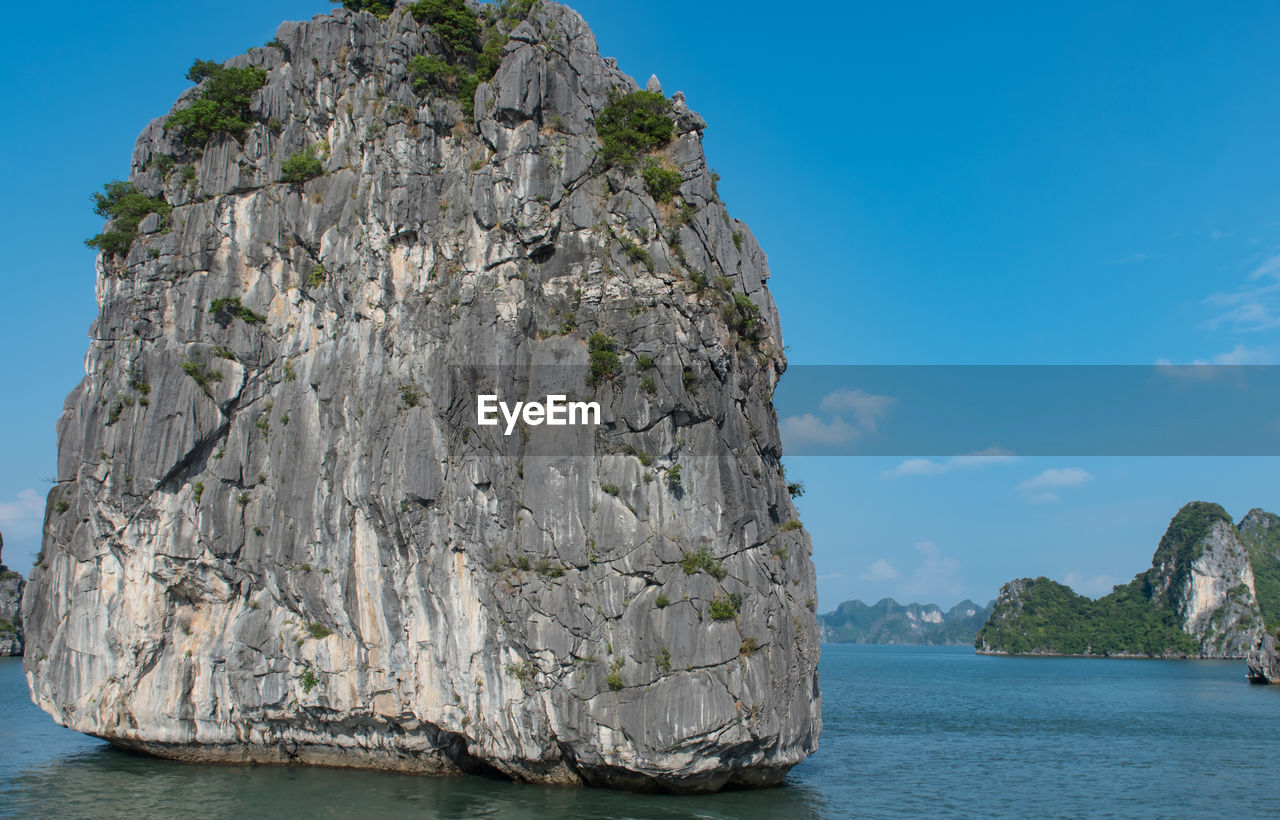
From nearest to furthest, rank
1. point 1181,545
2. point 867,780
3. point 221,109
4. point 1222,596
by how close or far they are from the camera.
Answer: point 867,780
point 221,109
point 1222,596
point 1181,545

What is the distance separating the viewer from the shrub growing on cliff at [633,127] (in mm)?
25734

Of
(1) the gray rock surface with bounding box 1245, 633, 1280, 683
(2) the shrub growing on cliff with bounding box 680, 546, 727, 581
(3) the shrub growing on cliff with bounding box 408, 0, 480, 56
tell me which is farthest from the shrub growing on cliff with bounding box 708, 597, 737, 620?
(1) the gray rock surface with bounding box 1245, 633, 1280, 683

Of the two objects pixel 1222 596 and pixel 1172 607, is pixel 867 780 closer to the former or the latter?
pixel 1222 596

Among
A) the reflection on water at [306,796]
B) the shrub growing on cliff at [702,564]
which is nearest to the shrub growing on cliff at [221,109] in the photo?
the reflection on water at [306,796]

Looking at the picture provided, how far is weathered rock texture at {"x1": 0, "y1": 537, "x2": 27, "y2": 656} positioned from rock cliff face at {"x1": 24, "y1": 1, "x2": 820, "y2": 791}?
75.8 metres

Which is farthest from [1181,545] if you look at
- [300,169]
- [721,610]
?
[300,169]

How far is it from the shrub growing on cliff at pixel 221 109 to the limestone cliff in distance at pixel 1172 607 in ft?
424

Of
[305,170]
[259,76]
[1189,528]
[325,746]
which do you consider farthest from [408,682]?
[1189,528]

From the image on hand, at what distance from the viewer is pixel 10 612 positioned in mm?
90750

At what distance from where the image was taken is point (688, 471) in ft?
76.2

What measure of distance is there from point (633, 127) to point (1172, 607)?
129112 millimetres

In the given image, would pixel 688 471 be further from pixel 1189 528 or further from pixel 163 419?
pixel 1189 528

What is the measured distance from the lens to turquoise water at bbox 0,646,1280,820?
72.4 feet

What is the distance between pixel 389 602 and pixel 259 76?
60.9ft
